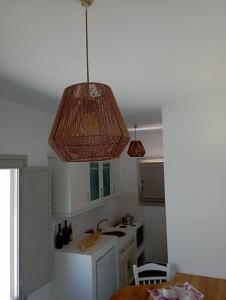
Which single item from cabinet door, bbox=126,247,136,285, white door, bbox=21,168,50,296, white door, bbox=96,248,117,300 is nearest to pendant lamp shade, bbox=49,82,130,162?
white door, bbox=21,168,50,296

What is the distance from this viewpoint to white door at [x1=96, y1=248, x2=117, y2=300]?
285 centimetres

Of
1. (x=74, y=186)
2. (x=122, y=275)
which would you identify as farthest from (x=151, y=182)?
(x=74, y=186)

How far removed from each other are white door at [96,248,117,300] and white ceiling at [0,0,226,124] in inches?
80.5

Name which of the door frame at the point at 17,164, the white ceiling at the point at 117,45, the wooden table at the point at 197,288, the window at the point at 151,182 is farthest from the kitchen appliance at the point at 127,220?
the white ceiling at the point at 117,45

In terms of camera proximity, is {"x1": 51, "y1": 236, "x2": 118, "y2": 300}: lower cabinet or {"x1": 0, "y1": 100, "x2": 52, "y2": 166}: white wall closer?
{"x1": 0, "y1": 100, "x2": 52, "y2": 166}: white wall

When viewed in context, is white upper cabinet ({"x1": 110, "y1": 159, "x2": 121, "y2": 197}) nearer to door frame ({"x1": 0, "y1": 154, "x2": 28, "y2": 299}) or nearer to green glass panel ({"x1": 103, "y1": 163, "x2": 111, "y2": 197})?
green glass panel ({"x1": 103, "y1": 163, "x2": 111, "y2": 197})

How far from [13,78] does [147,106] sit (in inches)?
59.2

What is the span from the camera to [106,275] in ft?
9.96

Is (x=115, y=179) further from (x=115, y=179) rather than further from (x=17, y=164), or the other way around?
(x=17, y=164)

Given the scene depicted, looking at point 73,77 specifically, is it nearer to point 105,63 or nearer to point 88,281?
point 105,63

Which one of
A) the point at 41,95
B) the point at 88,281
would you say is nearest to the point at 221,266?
the point at 88,281

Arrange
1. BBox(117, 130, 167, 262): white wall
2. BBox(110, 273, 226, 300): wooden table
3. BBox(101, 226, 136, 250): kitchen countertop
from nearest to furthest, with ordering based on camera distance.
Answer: BBox(110, 273, 226, 300): wooden table, BBox(101, 226, 136, 250): kitchen countertop, BBox(117, 130, 167, 262): white wall

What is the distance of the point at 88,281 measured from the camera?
2.72 meters

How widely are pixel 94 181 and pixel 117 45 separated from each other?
2.36m
